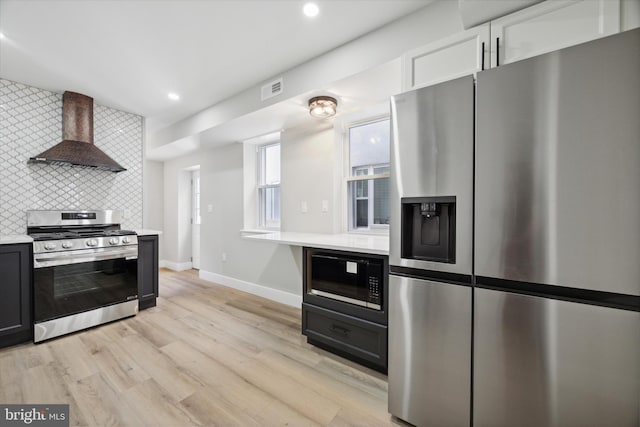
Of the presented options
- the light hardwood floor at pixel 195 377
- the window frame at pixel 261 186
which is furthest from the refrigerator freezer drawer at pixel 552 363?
the window frame at pixel 261 186

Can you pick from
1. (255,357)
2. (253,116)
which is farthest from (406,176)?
(253,116)

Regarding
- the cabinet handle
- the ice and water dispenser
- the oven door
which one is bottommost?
the cabinet handle

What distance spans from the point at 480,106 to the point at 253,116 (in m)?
2.41

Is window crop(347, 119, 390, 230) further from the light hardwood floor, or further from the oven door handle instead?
the oven door handle

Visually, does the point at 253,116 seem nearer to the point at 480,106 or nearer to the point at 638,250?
the point at 480,106

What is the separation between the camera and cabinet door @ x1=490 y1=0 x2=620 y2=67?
1.12m

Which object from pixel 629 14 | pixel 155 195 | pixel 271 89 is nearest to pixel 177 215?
pixel 155 195

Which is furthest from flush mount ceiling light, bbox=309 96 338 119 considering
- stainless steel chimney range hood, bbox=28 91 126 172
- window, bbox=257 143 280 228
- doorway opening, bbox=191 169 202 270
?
doorway opening, bbox=191 169 202 270

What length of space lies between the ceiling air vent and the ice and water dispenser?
191 centimetres

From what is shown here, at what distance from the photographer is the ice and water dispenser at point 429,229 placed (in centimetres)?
143

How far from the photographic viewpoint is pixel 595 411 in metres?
1.07

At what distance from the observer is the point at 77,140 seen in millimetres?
3223

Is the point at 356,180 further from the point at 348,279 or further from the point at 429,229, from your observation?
the point at 429,229

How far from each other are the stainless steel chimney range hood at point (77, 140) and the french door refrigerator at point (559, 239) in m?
3.94
